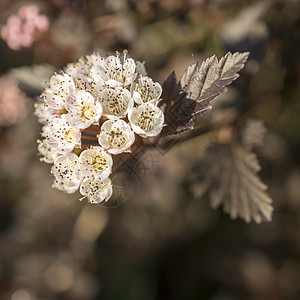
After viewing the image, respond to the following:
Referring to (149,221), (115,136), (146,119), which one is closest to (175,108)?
(146,119)

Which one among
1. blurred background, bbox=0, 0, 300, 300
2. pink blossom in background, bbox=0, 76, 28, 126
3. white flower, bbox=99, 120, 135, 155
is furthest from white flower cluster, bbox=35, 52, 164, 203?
pink blossom in background, bbox=0, 76, 28, 126

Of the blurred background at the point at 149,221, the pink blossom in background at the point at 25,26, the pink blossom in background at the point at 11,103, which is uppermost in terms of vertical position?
the pink blossom in background at the point at 25,26

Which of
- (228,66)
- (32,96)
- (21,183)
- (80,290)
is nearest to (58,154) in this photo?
(32,96)

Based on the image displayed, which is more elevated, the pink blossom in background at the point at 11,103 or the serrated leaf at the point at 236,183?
the pink blossom in background at the point at 11,103

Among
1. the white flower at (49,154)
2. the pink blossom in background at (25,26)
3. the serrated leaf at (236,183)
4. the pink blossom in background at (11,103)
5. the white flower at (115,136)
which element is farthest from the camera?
the pink blossom in background at (11,103)

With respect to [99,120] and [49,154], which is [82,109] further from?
[49,154]

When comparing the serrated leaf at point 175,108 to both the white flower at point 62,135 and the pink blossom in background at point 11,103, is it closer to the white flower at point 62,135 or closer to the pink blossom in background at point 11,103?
the white flower at point 62,135

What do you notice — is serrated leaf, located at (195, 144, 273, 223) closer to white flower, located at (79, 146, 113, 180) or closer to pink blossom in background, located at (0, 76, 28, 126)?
white flower, located at (79, 146, 113, 180)

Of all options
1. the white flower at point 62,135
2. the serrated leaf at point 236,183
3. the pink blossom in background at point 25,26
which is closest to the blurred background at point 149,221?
the pink blossom in background at point 25,26
